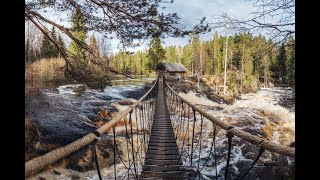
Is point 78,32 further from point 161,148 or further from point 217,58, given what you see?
point 217,58

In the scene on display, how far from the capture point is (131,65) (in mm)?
3887

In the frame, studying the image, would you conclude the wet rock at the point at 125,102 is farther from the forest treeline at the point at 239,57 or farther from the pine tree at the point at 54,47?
the pine tree at the point at 54,47

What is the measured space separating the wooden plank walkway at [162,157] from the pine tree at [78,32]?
4.15ft

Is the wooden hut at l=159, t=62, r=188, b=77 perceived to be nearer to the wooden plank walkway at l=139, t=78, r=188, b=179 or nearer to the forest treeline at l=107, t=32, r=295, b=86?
the forest treeline at l=107, t=32, r=295, b=86

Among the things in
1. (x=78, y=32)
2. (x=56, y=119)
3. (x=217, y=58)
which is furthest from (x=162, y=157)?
(x=56, y=119)

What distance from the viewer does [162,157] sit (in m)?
3.16

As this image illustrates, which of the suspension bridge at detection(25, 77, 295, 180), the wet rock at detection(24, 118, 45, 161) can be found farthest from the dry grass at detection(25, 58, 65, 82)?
the suspension bridge at detection(25, 77, 295, 180)

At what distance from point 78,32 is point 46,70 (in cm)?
144

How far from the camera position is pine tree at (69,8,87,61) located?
9.98 feet

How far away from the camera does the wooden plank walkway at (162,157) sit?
2725 millimetres

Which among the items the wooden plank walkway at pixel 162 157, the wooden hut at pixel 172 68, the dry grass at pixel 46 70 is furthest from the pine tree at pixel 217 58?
the dry grass at pixel 46 70

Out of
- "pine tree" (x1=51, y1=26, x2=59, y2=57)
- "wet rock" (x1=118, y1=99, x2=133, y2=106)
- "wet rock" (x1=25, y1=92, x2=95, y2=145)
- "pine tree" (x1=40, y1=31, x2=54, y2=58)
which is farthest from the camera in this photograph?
"wet rock" (x1=118, y1=99, x2=133, y2=106)

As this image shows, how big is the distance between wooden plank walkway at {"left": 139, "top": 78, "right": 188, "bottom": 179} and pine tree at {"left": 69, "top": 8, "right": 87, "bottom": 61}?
127 cm
